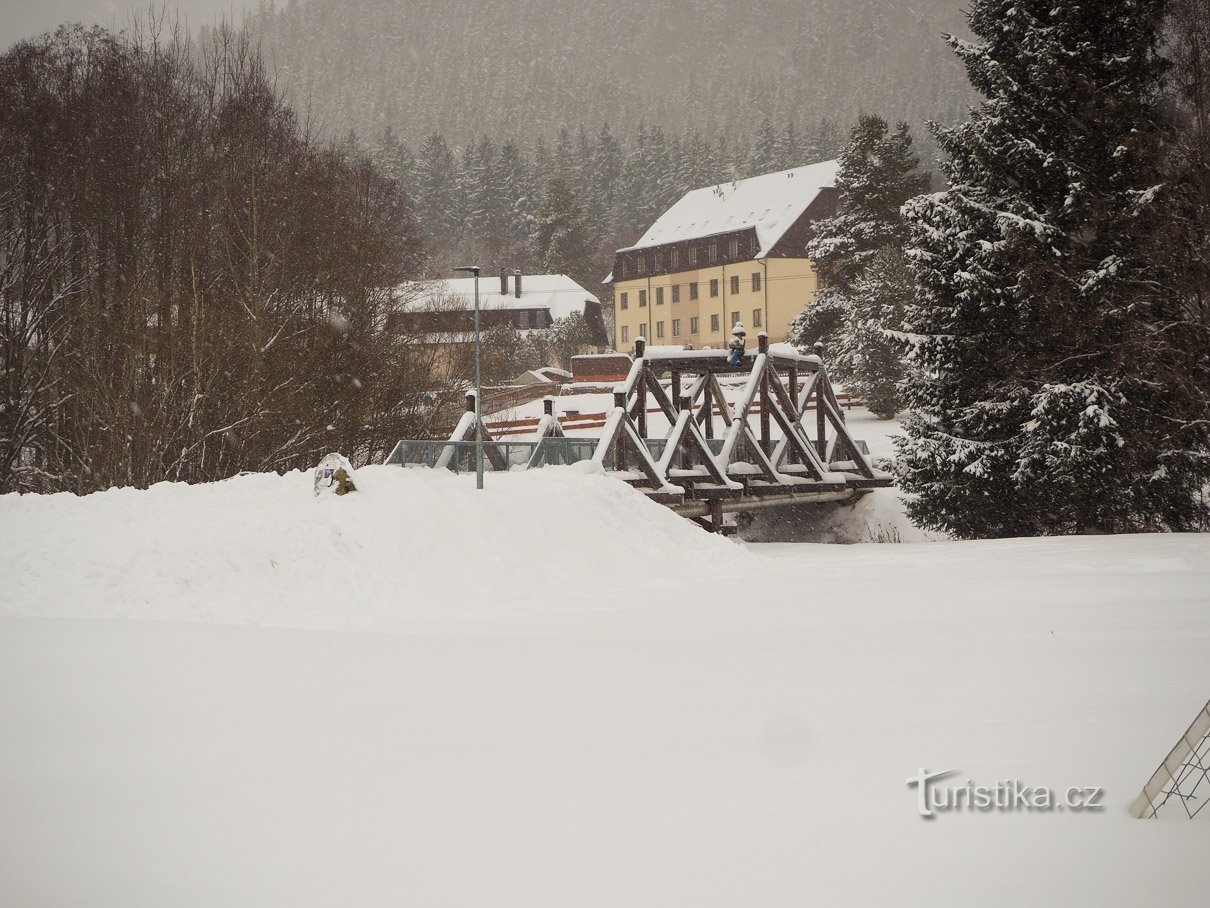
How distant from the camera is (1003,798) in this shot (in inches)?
206

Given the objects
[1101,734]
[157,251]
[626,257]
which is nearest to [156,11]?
[157,251]

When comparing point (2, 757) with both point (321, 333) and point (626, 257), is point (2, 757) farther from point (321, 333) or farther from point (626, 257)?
point (626, 257)

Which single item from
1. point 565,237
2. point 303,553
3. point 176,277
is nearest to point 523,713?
point 303,553

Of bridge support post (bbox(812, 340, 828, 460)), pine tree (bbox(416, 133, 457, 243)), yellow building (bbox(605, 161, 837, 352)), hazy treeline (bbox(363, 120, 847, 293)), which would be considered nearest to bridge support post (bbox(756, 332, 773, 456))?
bridge support post (bbox(812, 340, 828, 460))

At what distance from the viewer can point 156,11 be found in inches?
1283

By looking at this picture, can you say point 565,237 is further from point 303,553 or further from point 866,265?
point 303,553

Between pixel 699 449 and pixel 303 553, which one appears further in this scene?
pixel 699 449

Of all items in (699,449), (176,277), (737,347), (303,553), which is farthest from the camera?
(176,277)

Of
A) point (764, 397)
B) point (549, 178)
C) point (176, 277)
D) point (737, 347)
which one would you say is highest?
point (549, 178)

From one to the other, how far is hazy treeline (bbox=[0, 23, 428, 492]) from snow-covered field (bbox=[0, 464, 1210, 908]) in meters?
11.4

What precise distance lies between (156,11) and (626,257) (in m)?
56.0

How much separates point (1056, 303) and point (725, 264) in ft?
192

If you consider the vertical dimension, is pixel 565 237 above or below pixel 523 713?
above

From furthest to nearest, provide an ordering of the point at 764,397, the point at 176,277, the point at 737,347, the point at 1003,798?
the point at 176,277, the point at 764,397, the point at 737,347, the point at 1003,798
